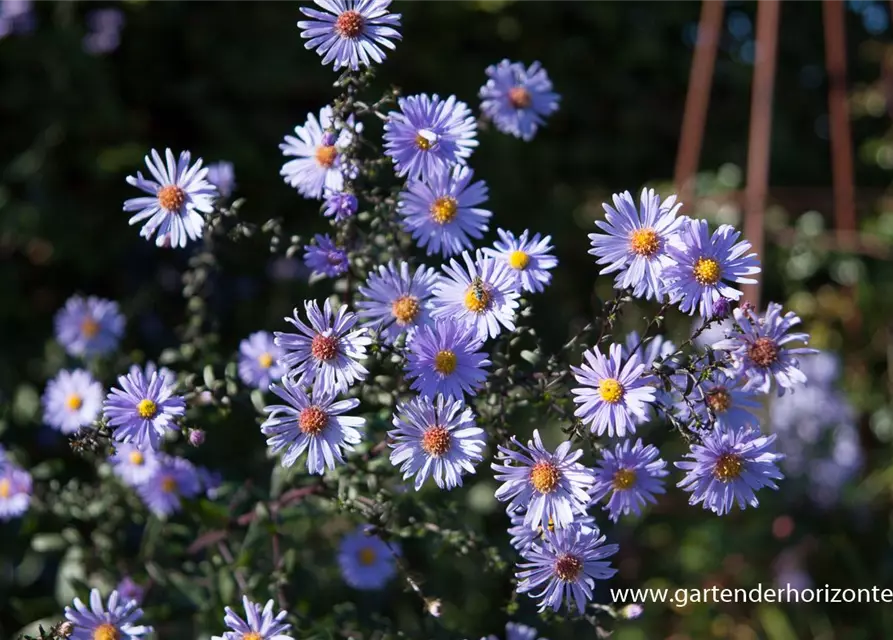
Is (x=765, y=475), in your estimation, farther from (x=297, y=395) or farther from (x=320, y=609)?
(x=320, y=609)

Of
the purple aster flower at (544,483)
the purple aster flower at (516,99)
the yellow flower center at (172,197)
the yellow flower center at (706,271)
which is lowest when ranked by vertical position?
the purple aster flower at (544,483)

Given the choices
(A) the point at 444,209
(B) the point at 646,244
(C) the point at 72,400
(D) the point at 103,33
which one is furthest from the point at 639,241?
(D) the point at 103,33

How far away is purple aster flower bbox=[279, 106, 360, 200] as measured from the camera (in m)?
1.25

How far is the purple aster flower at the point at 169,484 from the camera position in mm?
1504

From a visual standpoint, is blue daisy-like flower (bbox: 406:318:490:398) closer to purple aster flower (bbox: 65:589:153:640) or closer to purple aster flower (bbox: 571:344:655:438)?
purple aster flower (bbox: 571:344:655:438)

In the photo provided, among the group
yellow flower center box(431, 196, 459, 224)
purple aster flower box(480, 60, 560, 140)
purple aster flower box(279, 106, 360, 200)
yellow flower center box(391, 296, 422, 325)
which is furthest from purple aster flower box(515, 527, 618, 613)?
purple aster flower box(480, 60, 560, 140)

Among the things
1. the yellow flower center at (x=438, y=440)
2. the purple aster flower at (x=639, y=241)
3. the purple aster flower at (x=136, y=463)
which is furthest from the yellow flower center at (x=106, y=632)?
the purple aster flower at (x=639, y=241)

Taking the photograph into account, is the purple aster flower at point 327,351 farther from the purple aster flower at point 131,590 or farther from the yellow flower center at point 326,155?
the purple aster flower at point 131,590

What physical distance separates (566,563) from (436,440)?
0.23 meters

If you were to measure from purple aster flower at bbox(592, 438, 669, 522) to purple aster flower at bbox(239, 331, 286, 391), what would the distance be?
56 cm

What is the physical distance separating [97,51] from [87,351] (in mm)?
982

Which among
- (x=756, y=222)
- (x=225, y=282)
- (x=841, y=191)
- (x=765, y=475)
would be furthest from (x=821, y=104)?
(x=765, y=475)

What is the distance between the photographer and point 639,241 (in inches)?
44.6

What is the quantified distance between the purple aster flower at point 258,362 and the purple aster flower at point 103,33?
1.35m
